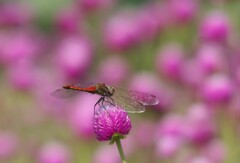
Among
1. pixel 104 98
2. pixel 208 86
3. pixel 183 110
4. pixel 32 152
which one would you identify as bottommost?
pixel 32 152

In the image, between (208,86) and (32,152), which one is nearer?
(208,86)

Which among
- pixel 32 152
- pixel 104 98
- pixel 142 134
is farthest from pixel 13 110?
pixel 104 98

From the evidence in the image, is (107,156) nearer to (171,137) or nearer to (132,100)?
(171,137)

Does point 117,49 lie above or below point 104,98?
below

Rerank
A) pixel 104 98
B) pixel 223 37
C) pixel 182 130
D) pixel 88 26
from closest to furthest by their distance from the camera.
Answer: pixel 104 98 → pixel 182 130 → pixel 223 37 → pixel 88 26

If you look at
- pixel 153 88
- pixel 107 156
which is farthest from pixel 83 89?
pixel 153 88

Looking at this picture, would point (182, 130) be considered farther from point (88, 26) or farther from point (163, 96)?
point (88, 26)
